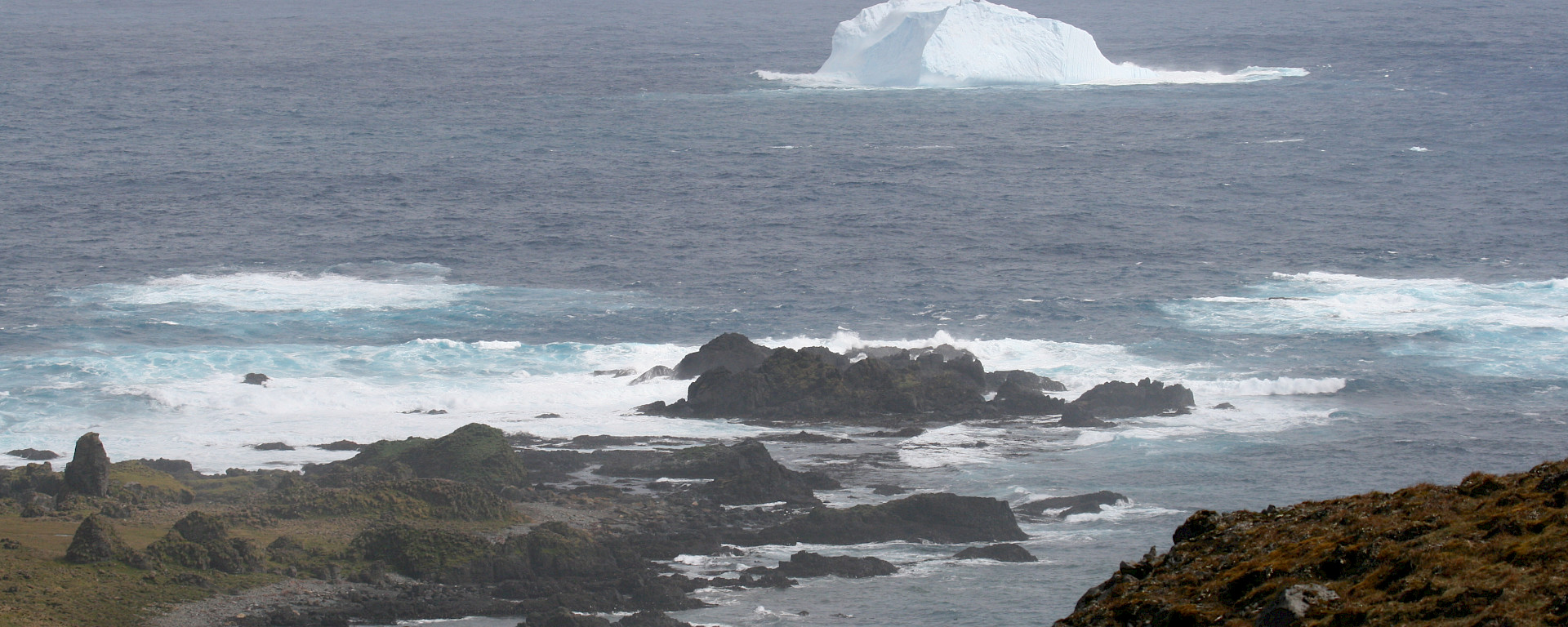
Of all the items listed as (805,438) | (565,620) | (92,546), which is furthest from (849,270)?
(92,546)

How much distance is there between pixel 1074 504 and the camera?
44.1 metres

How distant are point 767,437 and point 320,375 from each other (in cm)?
1909

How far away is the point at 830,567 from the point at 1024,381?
2126 cm

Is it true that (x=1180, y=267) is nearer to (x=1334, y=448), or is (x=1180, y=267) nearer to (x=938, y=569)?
(x=1334, y=448)

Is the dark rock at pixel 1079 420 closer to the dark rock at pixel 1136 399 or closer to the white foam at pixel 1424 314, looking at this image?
the dark rock at pixel 1136 399

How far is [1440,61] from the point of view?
154 metres

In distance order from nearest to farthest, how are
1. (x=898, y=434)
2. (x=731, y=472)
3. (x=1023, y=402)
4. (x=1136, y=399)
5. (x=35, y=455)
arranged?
(x=731, y=472) < (x=35, y=455) < (x=898, y=434) < (x=1023, y=402) < (x=1136, y=399)

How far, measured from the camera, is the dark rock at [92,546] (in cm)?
3506

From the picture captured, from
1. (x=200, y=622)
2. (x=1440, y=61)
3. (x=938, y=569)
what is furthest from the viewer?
(x=1440, y=61)

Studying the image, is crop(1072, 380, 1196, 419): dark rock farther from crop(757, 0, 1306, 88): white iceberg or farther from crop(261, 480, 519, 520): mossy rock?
crop(757, 0, 1306, 88): white iceberg

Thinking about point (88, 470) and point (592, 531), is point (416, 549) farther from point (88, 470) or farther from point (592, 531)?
point (88, 470)

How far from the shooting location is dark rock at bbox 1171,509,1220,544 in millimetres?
24672

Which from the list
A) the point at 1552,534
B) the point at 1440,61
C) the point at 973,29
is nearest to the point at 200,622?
the point at 1552,534

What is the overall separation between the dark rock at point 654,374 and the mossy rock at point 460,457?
12050mm
